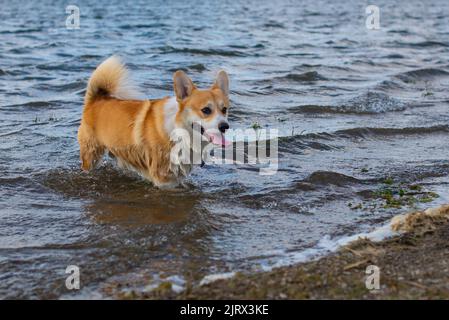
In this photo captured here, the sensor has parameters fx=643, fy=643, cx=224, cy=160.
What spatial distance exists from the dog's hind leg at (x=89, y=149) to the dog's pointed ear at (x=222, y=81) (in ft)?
4.19

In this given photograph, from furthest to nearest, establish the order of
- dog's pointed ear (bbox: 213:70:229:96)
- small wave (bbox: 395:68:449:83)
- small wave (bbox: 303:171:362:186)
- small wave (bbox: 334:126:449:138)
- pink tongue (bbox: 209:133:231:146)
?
small wave (bbox: 395:68:449:83) → small wave (bbox: 334:126:449:138) → small wave (bbox: 303:171:362:186) → dog's pointed ear (bbox: 213:70:229:96) → pink tongue (bbox: 209:133:231:146)

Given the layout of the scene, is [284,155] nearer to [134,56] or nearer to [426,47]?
[134,56]

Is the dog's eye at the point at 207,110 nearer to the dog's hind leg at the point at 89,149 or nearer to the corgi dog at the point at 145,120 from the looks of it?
the corgi dog at the point at 145,120

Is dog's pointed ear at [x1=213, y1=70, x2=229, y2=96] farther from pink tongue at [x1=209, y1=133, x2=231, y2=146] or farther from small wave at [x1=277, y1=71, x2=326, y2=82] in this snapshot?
small wave at [x1=277, y1=71, x2=326, y2=82]

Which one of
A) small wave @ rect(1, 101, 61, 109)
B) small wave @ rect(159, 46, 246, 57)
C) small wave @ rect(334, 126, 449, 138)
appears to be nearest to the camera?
small wave @ rect(334, 126, 449, 138)

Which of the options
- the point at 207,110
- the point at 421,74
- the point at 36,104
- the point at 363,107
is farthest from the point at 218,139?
the point at 421,74

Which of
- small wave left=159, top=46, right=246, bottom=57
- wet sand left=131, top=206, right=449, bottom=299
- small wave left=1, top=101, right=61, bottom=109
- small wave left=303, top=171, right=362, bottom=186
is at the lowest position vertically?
small wave left=303, top=171, right=362, bottom=186

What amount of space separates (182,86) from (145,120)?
0.53 m

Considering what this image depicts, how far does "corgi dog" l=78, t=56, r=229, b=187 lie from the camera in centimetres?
507

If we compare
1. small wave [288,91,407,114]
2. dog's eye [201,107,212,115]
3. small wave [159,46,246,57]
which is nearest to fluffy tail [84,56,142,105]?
dog's eye [201,107,212,115]

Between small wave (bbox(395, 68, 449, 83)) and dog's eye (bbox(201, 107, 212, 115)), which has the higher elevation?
dog's eye (bbox(201, 107, 212, 115))

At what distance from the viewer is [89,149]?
5984 mm

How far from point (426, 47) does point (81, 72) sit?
8592 millimetres

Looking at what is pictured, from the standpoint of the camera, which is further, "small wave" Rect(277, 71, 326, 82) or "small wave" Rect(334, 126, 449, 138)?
"small wave" Rect(277, 71, 326, 82)
